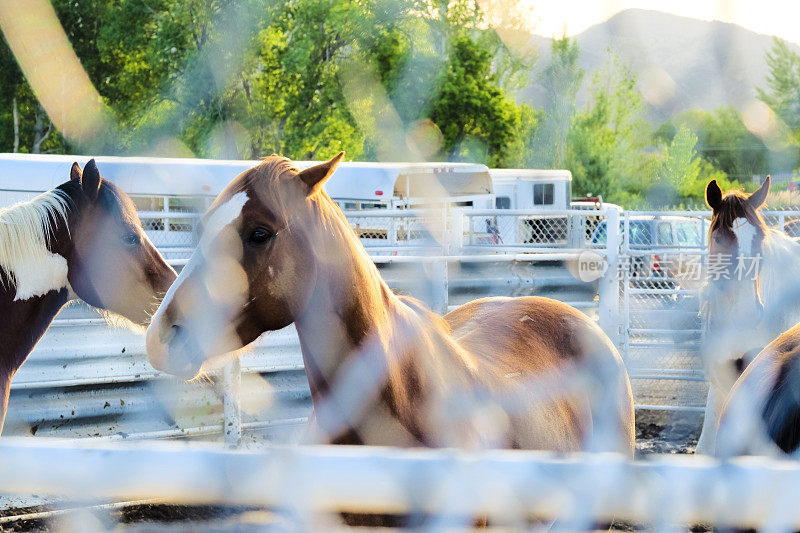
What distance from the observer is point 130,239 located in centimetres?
332

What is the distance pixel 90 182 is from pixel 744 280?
165 inches

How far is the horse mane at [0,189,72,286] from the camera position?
2.98 meters

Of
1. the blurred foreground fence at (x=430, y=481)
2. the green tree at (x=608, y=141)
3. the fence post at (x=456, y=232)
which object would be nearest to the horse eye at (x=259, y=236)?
the blurred foreground fence at (x=430, y=481)

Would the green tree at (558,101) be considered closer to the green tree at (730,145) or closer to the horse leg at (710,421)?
the green tree at (730,145)

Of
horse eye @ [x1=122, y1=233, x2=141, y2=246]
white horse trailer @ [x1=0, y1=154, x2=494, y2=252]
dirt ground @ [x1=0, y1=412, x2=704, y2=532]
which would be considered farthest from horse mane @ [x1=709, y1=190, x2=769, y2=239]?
white horse trailer @ [x1=0, y1=154, x2=494, y2=252]

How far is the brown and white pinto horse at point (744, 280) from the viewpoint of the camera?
5004 mm

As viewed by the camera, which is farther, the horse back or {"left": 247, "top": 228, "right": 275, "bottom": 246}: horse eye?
the horse back

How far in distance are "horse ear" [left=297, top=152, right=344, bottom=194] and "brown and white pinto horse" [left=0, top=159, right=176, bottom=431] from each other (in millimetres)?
1584

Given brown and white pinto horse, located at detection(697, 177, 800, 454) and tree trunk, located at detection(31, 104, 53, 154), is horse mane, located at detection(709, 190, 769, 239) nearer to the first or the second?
brown and white pinto horse, located at detection(697, 177, 800, 454)

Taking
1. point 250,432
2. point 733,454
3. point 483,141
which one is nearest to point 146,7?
point 483,141

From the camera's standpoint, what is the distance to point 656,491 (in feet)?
2.53

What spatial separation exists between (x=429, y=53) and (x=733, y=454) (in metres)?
30.2

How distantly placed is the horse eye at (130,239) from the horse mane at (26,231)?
0.26m

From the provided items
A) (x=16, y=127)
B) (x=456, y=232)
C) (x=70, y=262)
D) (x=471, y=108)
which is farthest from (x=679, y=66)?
(x=70, y=262)
